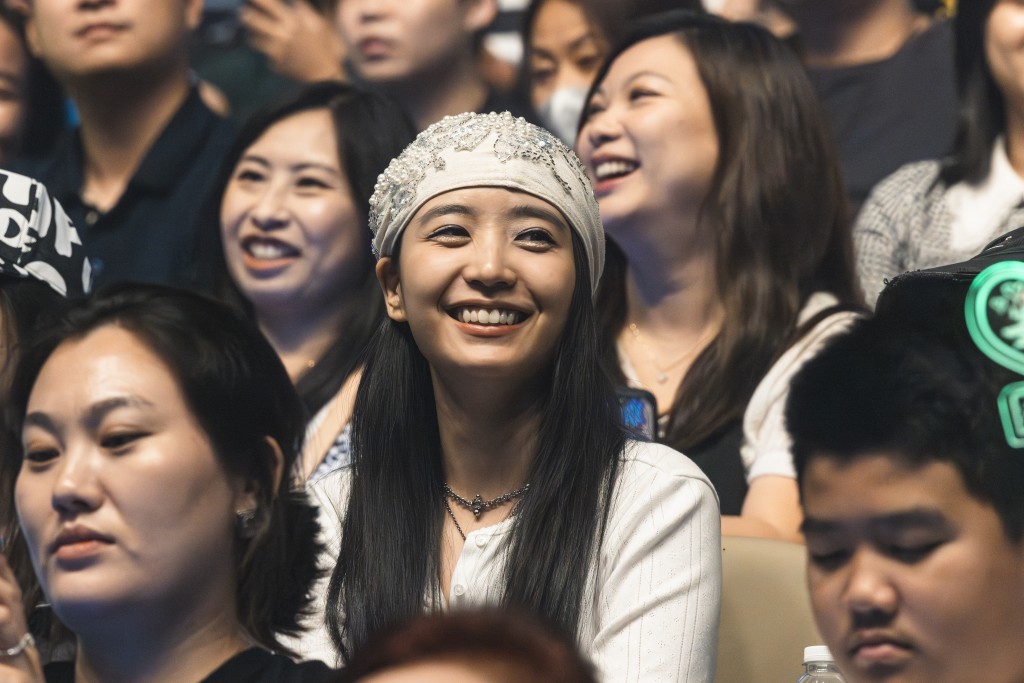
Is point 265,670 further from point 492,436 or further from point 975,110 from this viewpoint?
point 975,110

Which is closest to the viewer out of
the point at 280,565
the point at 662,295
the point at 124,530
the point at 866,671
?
the point at 866,671

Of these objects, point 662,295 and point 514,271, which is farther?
point 662,295

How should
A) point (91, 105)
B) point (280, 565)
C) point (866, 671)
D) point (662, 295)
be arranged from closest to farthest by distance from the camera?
point (866, 671) < point (280, 565) < point (662, 295) < point (91, 105)

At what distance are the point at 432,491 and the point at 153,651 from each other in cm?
49

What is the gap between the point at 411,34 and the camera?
4109 mm

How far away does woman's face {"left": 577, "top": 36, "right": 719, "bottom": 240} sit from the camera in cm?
342

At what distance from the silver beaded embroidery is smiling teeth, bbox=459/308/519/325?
0.69 ft

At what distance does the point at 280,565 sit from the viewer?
7.74 feet

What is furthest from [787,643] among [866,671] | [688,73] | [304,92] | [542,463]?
[304,92]

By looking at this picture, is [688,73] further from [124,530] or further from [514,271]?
[124,530]

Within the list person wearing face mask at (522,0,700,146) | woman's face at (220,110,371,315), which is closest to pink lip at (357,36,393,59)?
person wearing face mask at (522,0,700,146)

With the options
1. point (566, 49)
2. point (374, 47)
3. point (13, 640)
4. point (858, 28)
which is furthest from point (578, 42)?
point (13, 640)

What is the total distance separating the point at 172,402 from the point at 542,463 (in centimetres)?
55

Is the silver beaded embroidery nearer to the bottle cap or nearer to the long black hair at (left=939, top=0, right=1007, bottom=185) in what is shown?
the bottle cap
